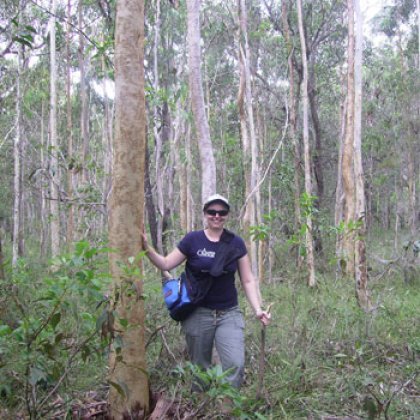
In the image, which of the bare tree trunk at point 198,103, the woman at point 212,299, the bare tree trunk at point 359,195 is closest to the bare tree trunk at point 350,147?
the bare tree trunk at point 359,195

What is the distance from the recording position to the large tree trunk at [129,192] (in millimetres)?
3254

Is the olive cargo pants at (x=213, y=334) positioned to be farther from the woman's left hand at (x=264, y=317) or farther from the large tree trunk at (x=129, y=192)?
the large tree trunk at (x=129, y=192)

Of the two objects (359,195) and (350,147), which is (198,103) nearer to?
(359,195)

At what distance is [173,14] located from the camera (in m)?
9.58

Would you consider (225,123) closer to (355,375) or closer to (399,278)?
(399,278)

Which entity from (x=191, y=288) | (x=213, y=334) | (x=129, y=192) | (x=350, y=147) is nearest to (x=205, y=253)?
(x=191, y=288)

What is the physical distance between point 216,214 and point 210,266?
371 mm

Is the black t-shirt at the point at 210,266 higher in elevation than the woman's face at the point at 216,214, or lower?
lower

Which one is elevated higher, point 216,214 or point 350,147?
point 350,147

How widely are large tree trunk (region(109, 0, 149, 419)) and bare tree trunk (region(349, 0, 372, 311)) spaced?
10.2 ft

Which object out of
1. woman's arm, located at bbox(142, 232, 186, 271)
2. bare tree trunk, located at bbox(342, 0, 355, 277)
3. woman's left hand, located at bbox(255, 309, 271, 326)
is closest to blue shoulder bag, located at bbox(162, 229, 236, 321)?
woman's arm, located at bbox(142, 232, 186, 271)

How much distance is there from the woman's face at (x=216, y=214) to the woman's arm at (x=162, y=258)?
31cm

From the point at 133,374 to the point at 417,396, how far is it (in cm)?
230

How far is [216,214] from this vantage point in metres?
3.76
